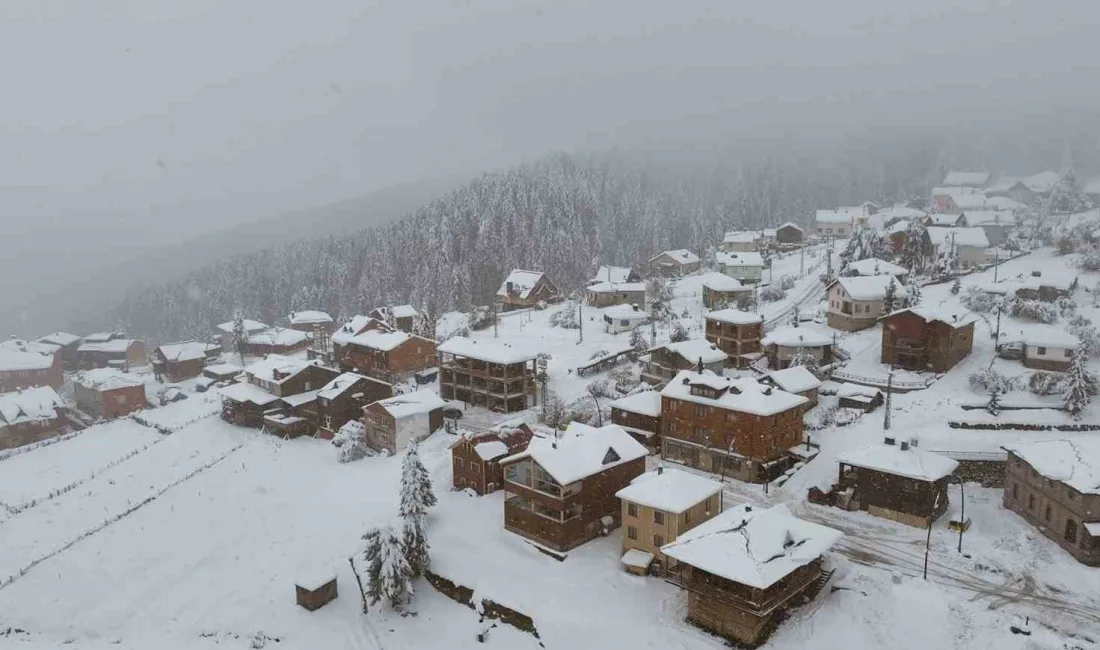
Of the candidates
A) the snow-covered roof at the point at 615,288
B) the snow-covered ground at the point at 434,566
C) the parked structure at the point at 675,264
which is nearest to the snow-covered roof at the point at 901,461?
the snow-covered ground at the point at 434,566

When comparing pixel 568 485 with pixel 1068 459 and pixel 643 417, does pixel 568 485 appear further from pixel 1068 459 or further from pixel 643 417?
pixel 1068 459

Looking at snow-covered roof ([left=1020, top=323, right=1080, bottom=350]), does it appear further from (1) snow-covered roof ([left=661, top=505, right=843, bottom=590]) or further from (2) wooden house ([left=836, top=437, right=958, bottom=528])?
(1) snow-covered roof ([left=661, top=505, right=843, bottom=590])

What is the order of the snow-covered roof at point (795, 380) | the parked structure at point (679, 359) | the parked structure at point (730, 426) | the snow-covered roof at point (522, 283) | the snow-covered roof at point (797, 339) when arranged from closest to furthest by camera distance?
1. the parked structure at point (730, 426)
2. the snow-covered roof at point (795, 380)
3. the parked structure at point (679, 359)
4. the snow-covered roof at point (797, 339)
5. the snow-covered roof at point (522, 283)

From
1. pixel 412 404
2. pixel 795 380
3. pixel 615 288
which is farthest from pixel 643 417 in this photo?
pixel 615 288

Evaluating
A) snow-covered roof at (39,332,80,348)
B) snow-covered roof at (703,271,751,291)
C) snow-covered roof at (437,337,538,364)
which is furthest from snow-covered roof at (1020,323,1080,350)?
snow-covered roof at (39,332,80,348)

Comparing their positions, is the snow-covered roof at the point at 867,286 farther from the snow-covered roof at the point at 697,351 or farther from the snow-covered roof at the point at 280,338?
the snow-covered roof at the point at 280,338
